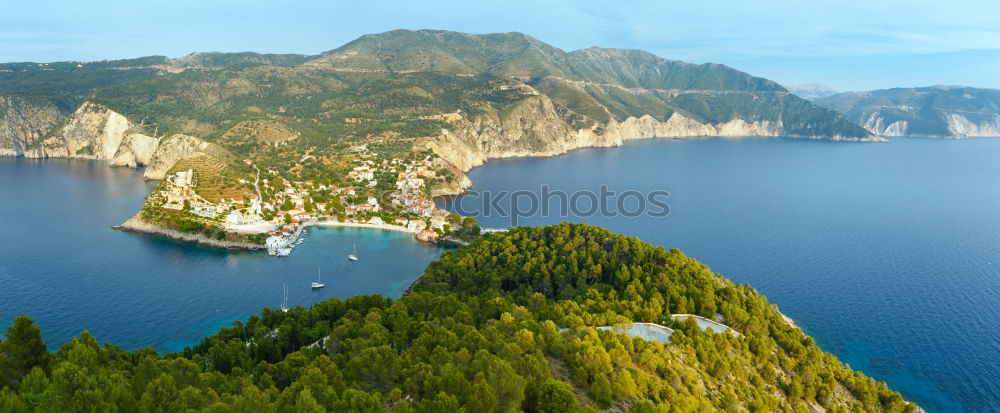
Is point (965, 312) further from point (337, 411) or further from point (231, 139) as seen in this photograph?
point (231, 139)

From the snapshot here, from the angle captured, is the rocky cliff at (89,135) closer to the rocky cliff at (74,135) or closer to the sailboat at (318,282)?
the rocky cliff at (74,135)

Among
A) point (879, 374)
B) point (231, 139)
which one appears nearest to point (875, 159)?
point (879, 374)

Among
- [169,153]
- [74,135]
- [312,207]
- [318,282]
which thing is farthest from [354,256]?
[74,135]

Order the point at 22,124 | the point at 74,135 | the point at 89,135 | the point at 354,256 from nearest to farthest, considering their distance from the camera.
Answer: the point at 354,256, the point at 89,135, the point at 74,135, the point at 22,124

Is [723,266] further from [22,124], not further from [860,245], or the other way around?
[22,124]

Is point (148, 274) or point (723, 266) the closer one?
point (148, 274)

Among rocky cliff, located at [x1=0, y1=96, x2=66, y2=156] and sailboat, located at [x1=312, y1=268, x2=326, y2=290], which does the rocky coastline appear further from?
rocky cliff, located at [x1=0, y1=96, x2=66, y2=156]
